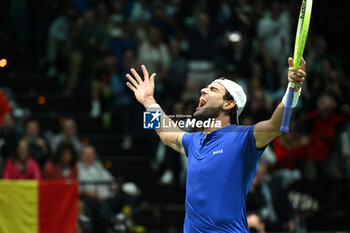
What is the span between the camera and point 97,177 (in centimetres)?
1423

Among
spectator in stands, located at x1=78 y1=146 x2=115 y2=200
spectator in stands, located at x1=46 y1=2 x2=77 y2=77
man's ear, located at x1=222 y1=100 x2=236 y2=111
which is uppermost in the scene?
spectator in stands, located at x1=46 y1=2 x2=77 y2=77

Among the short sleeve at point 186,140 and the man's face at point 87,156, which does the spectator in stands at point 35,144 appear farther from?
the short sleeve at point 186,140

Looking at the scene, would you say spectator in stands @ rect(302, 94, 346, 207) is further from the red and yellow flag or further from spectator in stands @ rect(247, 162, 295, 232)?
the red and yellow flag

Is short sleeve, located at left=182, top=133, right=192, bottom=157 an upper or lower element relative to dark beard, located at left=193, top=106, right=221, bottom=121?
lower

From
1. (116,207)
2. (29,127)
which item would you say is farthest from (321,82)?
(29,127)

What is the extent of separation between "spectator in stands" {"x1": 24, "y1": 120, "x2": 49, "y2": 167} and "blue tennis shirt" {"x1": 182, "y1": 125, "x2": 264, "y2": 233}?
7.23m

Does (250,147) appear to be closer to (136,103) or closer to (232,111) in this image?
(232,111)

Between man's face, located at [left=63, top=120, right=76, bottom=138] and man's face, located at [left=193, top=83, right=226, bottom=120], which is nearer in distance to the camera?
man's face, located at [left=193, top=83, right=226, bottom=120]

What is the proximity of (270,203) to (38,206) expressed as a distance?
464 centimetres

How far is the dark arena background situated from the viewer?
12.6m

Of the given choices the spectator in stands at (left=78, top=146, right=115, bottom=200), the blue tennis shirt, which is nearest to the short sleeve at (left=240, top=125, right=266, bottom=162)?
the blue tennis shirt

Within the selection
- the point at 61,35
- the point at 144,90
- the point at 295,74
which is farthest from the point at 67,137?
the point at 295,74

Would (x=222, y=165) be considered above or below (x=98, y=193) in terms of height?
above

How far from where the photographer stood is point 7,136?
13.4 m
